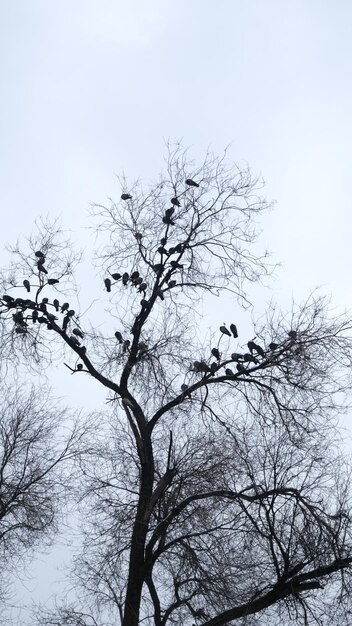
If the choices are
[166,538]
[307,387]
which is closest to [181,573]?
[166,538]

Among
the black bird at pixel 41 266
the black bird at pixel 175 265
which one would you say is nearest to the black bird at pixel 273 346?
the black bird at pixel 175 265

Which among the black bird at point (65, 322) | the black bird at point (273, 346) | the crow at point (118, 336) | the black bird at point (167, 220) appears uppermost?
the black bird at point (167, 220)

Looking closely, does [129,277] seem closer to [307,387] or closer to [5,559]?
[307,387]

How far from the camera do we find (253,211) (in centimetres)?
1284

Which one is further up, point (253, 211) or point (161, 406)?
point (253, 211)

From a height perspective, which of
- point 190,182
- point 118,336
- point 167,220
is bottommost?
point 118,336

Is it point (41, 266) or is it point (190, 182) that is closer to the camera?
point (41, 266)

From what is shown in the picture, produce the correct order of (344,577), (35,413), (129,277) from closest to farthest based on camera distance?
(344,577) → (129,277) → (35,413)

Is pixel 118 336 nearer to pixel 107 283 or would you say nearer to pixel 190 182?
pixel 107 283

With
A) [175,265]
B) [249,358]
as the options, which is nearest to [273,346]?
[249,358]

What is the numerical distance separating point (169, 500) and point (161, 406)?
1.52 m

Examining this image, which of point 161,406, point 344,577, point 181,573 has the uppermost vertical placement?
point 161,406

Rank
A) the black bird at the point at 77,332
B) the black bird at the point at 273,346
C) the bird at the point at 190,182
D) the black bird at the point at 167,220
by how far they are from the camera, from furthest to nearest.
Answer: the black bird at the point at 167,220
the bird at the point at 190,182
the black bird at the point at 77,332
the black bird at the point at 273,346

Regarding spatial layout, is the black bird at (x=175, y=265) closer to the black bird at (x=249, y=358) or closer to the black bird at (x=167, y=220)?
the black bird at (x=167, y=220)
